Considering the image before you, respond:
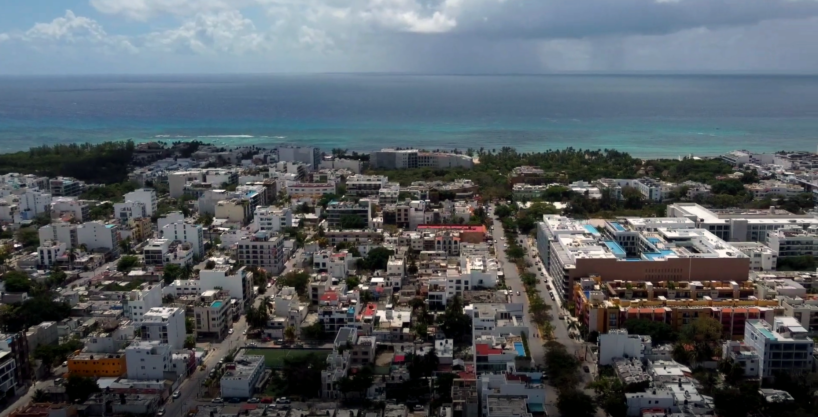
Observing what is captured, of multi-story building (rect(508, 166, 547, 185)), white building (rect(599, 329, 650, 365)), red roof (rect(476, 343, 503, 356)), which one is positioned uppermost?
multi-story building (rect(508, 166, 547, 185))

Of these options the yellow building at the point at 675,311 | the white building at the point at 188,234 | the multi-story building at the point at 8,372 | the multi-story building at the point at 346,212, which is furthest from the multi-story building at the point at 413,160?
the multi-story building at the point at 8,372

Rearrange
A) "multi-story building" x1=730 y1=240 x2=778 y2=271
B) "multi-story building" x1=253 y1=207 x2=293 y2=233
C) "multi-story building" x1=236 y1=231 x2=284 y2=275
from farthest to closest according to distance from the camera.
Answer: "multi-story building" x1=253 y1=207 x2=293 y2=233, "multi-story building" x1=236 y1=231 x2=284 y2=275, "multi-story building" x1=730 y1=240 x2=778 y2=271

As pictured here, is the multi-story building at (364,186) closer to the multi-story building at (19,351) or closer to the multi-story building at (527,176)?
the multi-story building at (527,176)

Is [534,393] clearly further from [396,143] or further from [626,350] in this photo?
[396,143]

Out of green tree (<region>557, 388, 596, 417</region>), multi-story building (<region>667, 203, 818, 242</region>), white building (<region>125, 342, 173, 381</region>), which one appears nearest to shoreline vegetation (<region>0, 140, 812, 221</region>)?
multi-story building (<region>667, 203, 818, 242</region>)

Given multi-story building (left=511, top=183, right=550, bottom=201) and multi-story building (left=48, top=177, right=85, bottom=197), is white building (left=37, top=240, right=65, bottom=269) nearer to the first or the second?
multi-story building (left=48, top=177, right=85, bottom=197)

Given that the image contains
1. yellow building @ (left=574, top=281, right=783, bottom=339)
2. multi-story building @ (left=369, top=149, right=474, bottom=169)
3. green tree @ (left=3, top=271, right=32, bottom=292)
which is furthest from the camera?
multi-story building @ (left=369, top=149, right=474, bottom=169)
